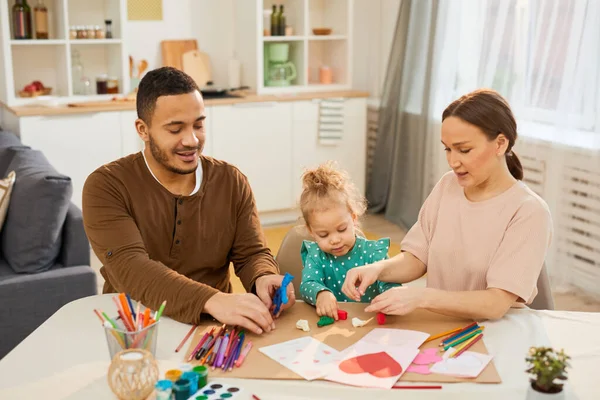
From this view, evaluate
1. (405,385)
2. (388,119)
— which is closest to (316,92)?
(388,119)

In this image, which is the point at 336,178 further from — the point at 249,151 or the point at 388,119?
the point at 388,119

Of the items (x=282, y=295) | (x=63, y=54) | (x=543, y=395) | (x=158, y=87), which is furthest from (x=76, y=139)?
(x=543, y=395)

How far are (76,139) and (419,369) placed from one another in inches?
129

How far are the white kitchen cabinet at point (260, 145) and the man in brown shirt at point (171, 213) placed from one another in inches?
103

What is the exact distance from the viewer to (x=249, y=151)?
478cm

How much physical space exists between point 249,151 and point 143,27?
3.51ft

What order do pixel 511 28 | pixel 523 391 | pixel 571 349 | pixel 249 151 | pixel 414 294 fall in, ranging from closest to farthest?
pixel 523 391
pixel 571 349
pixel 414 294
pixel 511 28
pixel 249 151

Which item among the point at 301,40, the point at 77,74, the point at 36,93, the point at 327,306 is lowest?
the point at 327,306

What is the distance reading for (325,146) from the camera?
500 centimetres

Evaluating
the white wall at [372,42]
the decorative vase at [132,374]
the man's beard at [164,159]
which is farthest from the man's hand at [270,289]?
the white wall at [372,42]

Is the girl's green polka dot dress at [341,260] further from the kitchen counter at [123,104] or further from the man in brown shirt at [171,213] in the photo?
the kitchen counter at [123,104]

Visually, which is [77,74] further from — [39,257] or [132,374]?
[132,374]

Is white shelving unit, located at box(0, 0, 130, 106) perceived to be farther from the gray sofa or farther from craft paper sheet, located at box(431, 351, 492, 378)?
craft paper sheet, located at box(431, 351, 492, 378)

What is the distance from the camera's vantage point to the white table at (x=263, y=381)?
54.8 inches
